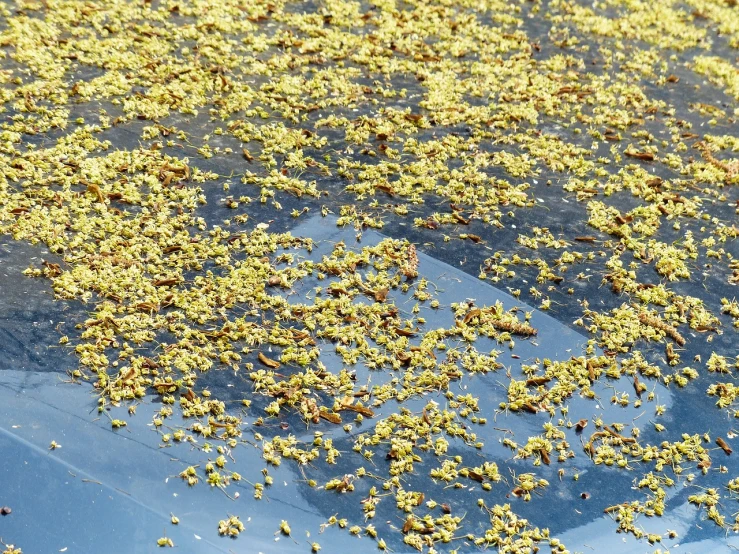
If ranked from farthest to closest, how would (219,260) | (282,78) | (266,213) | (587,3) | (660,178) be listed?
(587,3), (282,78), (660,178), (266,213), (219,260)

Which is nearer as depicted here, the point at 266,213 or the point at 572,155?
the point at 266,213

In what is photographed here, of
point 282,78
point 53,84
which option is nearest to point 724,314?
point 282,78

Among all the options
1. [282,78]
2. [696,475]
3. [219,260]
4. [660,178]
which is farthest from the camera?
[282,78]

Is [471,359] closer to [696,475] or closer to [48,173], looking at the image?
→ [696,475]

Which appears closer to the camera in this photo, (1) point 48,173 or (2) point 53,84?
(1) point 48,173

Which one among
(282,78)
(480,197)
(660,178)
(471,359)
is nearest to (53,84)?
(282,78)

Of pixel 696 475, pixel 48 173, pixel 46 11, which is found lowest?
pixel 696 475

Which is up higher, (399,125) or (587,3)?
(587,3)

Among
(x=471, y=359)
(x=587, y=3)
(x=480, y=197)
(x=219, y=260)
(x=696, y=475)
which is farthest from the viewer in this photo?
(x=587, y=3)

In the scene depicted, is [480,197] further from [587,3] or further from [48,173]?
[587,3]
